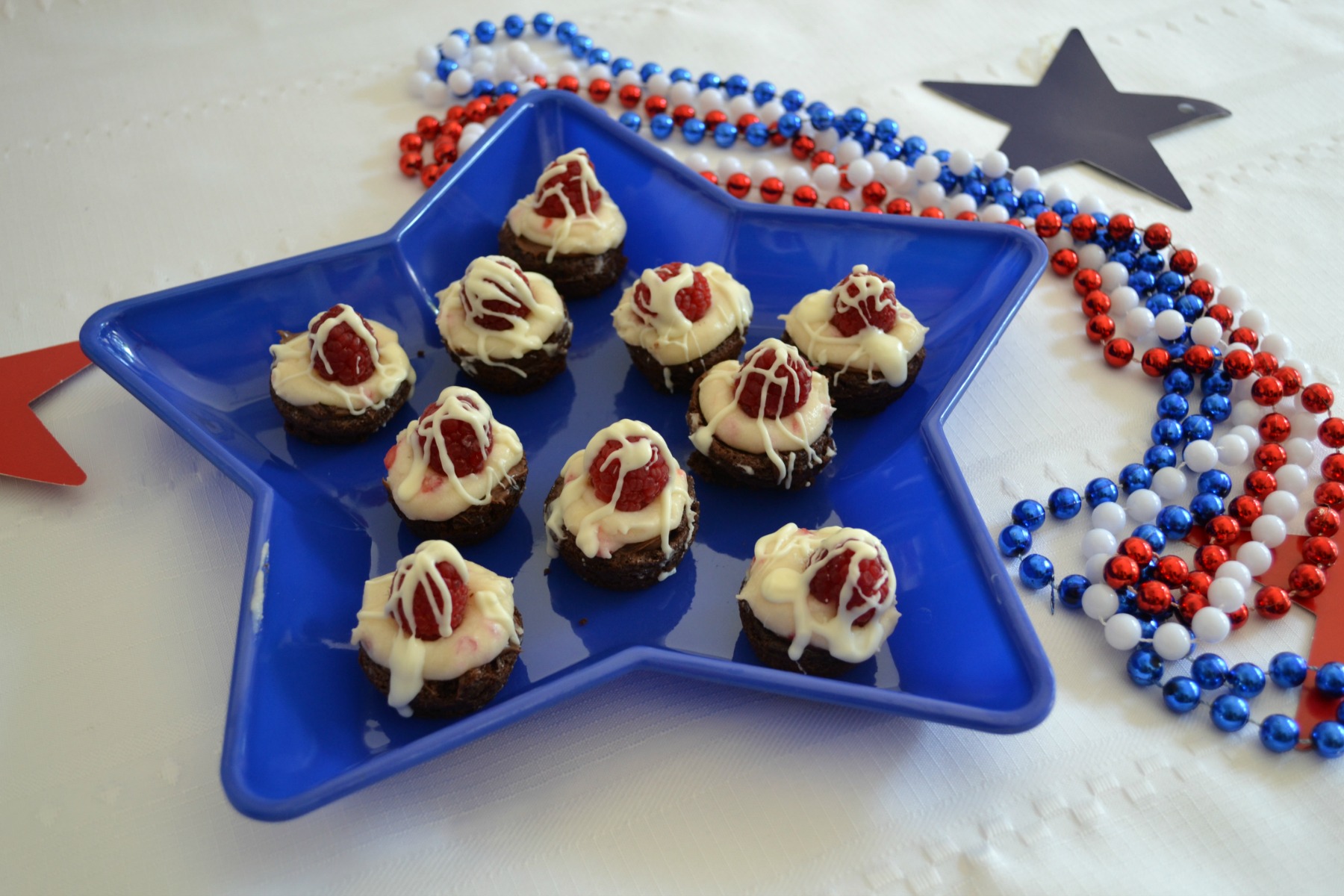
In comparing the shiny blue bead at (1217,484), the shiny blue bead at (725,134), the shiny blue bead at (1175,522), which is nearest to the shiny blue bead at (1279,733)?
the shiny blue bead at (1175,522)

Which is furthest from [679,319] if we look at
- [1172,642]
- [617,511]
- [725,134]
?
[1172,642]

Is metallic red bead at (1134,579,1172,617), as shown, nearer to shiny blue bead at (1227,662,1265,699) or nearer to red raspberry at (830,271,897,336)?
shiny blue bead at (1227,662,1265,699)

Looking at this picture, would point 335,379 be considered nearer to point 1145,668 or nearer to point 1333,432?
point 1145,668

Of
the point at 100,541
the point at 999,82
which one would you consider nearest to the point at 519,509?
the point at 100,541

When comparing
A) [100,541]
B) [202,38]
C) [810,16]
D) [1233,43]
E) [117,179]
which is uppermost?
[1233,43]

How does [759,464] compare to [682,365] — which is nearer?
[759,464]

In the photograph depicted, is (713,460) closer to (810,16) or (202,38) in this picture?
(810,16)

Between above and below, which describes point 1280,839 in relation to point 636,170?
below

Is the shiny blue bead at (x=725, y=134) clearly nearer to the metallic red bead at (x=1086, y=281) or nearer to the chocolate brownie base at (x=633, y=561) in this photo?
the metallic red bead at (x=1086, y=281)
